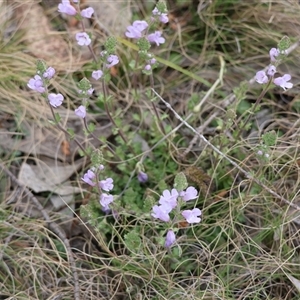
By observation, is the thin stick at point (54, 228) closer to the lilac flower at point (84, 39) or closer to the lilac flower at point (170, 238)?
the lilac flower at point (170, 238)

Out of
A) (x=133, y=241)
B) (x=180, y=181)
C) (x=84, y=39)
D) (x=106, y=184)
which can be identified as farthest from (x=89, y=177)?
(x=84, y=39)

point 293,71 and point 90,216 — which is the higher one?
point 90,216

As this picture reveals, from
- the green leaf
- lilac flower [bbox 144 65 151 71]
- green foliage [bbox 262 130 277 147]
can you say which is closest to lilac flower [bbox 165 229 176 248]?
the green leaf

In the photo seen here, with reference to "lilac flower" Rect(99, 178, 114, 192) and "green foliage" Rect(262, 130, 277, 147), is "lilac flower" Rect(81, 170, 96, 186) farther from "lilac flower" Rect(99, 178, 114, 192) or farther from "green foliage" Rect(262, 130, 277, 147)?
"green foliage" Rect(262, 130, 277, 147)

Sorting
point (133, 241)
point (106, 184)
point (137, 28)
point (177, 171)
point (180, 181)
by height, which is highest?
point (137, 28)

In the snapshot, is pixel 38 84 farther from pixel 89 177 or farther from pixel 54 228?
pixel 54 228

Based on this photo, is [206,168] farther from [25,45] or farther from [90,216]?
[25,45]

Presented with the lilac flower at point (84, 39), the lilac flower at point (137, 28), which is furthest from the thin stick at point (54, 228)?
the lilac flower at point (137, 28)

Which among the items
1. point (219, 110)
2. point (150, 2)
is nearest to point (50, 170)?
point (219, 110)

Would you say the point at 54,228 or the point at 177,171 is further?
the point at 177,171

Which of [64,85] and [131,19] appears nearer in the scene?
[64,85]

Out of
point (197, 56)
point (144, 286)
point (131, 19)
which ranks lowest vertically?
point (144, 286)
